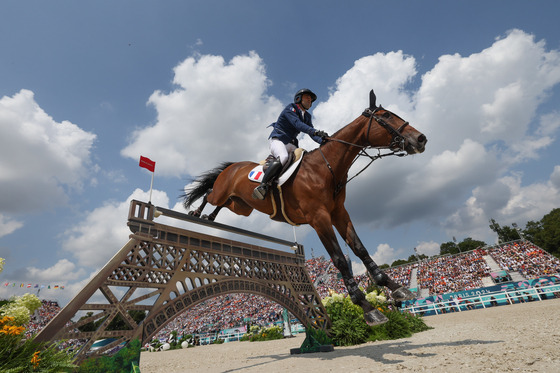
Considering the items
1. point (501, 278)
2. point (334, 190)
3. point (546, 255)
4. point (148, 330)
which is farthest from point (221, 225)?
point (546, 255)

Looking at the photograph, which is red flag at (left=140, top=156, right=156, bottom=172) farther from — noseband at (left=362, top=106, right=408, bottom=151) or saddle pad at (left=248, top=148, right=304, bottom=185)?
noseband at (left=362, top=106, right=408, bottom=151)

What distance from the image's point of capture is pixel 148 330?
412cm

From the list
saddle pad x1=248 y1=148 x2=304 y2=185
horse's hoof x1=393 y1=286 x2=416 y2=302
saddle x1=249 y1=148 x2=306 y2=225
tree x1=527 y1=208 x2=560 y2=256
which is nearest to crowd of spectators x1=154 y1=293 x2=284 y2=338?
saddle x1=249 y1=148 x2=306 y2=225

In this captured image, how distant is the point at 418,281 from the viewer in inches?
1304

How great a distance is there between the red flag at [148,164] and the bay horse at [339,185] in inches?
92.5

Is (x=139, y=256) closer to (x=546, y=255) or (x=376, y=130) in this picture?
(x=376, y=130)

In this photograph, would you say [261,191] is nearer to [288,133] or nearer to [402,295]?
[288,133]

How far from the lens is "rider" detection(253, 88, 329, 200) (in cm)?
397

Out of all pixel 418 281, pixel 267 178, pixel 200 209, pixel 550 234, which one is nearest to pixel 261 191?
pixel 267 178

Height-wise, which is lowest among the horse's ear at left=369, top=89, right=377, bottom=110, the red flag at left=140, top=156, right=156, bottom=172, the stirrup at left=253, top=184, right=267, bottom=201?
the stirrup at left=253, top=184, right=267, bottom=201

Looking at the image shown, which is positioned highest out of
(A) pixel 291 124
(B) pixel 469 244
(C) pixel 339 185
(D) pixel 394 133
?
(B) pixel 469 244

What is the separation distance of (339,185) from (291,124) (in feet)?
3.70

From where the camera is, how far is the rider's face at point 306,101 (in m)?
4.41

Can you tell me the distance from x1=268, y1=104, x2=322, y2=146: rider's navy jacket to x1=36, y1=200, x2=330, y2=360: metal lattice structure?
221 centimetres
